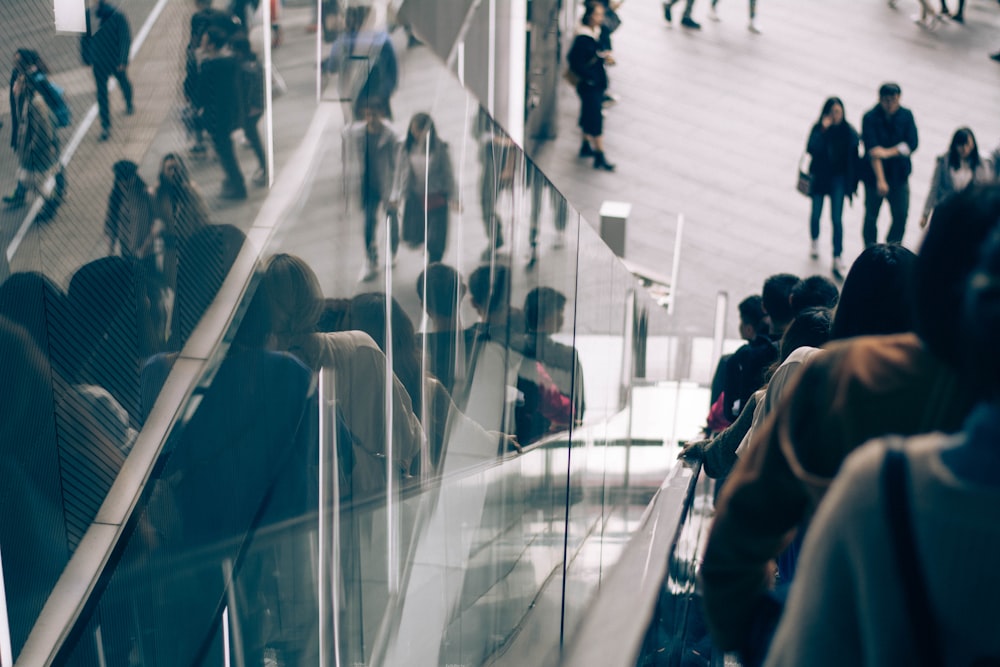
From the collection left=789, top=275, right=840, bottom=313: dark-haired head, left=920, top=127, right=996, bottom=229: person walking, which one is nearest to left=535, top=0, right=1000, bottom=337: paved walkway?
left=920, top=127, right=996, bottom=229: person walking

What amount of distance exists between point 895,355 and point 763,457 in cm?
19

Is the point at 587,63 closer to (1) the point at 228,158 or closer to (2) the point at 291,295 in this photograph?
(2) the point at 291,295

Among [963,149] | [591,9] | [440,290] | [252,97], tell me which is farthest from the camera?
[591,9]

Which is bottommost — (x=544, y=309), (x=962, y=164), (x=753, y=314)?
(x=962, y=164)

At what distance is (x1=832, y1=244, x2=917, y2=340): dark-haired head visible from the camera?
209 cm

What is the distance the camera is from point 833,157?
34.4ft

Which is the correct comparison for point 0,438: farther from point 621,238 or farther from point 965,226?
point 621,238

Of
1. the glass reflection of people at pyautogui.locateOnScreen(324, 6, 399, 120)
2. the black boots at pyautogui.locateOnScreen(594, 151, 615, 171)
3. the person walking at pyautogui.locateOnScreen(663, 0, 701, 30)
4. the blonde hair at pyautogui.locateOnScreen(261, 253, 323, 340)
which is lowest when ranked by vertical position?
the black boots at pyautogui.locateOnScreen(594, 151, 615, 171)

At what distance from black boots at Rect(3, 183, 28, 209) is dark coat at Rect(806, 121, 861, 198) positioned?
9219 mm

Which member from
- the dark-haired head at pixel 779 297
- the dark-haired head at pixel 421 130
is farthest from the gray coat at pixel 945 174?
the dark-haired head at pixel 421 130

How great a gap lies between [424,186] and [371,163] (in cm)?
43

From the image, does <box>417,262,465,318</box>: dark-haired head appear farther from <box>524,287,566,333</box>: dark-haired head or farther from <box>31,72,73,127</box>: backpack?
<box>31,72,73,127</box>: backpack

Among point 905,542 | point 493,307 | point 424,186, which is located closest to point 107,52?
point 424,186

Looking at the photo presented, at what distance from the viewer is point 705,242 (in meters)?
11.6
